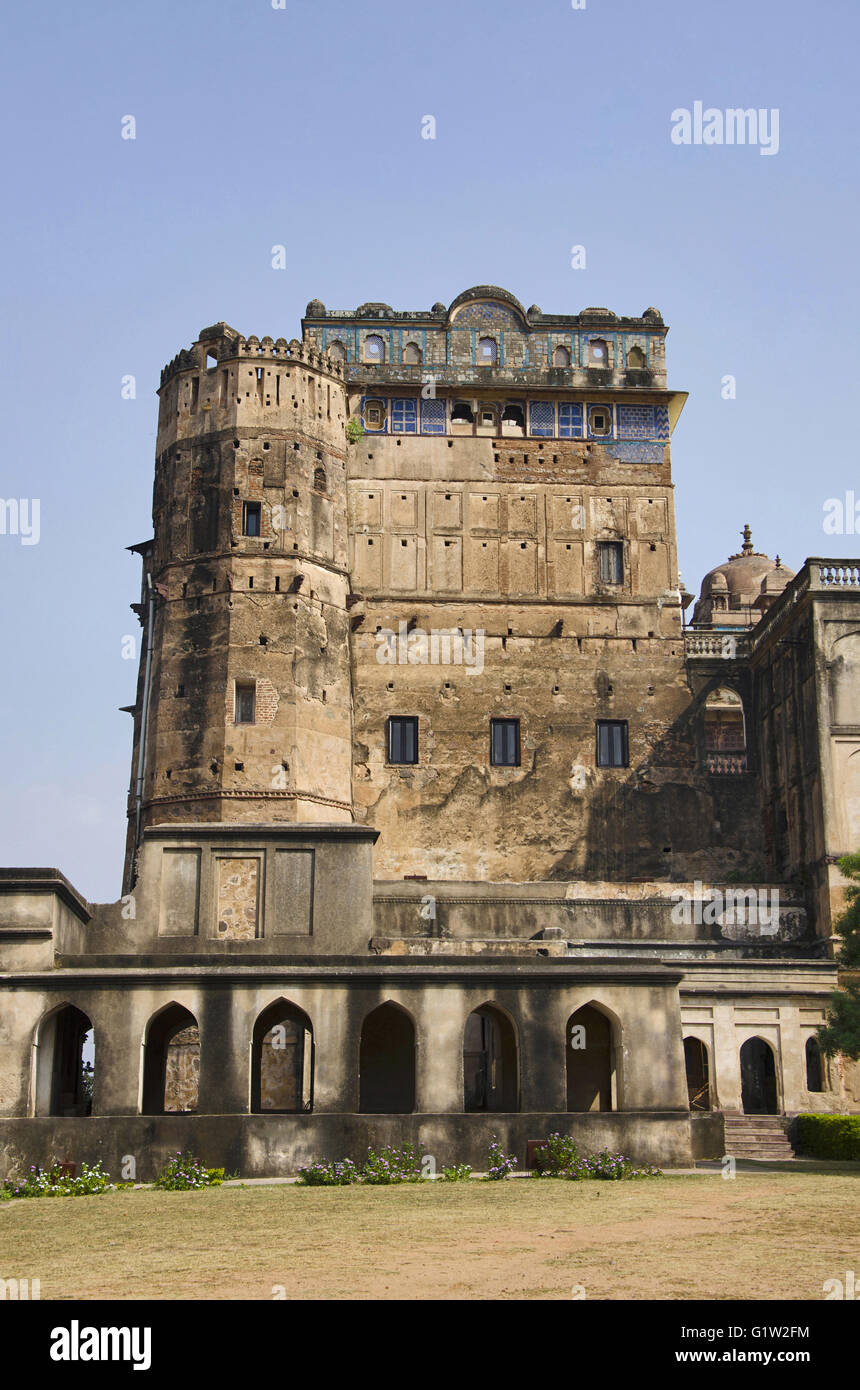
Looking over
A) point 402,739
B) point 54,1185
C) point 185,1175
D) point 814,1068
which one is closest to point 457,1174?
point 185,1175

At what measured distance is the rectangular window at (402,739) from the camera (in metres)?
39.0

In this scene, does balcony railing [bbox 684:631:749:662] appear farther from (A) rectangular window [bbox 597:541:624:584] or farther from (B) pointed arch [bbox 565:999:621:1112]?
(B) pointed arch [bbox 565:999:621:1112]

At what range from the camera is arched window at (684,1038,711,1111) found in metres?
29.7

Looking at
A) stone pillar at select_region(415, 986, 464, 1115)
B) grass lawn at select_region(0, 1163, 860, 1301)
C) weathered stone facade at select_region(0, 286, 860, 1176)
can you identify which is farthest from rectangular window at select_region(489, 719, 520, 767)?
grass lawn at select_region(0, 1163, 860, 1301)

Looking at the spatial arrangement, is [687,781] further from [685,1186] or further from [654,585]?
[685,1186]

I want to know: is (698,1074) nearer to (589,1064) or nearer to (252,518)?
(589,1064)

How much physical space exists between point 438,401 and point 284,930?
2101 centimetres

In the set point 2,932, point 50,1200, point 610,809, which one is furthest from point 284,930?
point 610,809

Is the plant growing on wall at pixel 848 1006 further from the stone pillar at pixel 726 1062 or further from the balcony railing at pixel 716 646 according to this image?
the balcony railing at pixel 716 646

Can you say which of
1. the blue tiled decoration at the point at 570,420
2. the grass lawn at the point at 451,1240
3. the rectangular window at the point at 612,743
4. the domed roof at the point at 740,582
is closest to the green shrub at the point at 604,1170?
the grass lawn at the point at 451,1240

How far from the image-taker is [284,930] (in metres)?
25.5

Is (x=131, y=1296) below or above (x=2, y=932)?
below

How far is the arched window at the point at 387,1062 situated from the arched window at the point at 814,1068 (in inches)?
389
